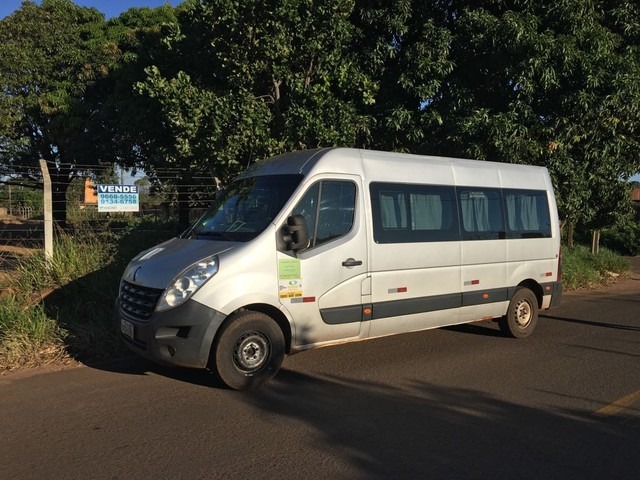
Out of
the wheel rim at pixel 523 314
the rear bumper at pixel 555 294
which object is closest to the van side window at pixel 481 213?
the wheel rim at pixel 523 314

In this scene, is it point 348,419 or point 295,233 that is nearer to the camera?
point 348,419

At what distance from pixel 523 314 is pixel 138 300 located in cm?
520

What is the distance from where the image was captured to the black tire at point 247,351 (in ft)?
16.9

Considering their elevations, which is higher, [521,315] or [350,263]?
A: [350,263]

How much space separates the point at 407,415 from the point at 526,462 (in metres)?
1.10

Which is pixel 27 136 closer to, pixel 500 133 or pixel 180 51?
pixel 180 51

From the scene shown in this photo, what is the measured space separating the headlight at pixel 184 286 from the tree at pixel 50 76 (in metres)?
13.2

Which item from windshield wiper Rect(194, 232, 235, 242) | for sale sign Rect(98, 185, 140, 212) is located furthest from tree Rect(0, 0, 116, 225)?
windshield wiper Rect(194, 232, 235, 242)

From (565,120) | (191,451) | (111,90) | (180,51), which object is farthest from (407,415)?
(111,90)

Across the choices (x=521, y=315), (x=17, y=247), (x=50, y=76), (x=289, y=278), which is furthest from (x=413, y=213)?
(x=50, y=76)

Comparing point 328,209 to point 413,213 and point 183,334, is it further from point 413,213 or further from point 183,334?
point 183,334

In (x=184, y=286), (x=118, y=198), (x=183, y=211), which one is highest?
(x=118, y=198)

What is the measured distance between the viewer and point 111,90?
17266 mm

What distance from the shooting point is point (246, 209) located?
19.6ft
